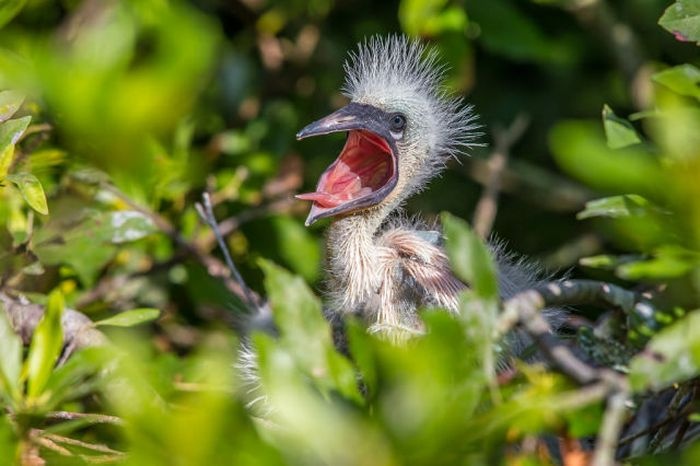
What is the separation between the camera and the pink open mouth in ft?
5.98

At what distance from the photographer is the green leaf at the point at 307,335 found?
0.97 meters

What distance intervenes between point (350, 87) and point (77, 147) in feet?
1.93

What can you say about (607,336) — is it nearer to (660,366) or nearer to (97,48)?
(660,366)

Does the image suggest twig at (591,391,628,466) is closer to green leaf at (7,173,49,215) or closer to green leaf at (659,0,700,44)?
green leaf at (659,0,700,44)

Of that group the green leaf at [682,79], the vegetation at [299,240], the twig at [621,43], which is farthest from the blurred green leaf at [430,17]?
the green leaf at [682,79]

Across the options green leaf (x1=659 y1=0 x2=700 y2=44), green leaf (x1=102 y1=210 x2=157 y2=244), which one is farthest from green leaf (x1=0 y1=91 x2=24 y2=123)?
green leaf (x1=659 y1=0 x2=700 y2=44)

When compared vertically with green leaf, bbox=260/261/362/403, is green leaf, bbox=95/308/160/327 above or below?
below

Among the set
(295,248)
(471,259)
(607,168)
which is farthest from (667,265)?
(295,248)

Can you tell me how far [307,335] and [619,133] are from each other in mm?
669

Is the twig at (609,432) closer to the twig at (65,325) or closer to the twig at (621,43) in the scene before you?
the twig at (65,325)

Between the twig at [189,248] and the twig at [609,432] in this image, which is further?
the twig at [189,248]

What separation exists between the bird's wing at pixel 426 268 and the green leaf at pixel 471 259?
666 mm

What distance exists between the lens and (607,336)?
1.47m

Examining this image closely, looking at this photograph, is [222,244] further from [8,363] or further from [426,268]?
[8,363]
